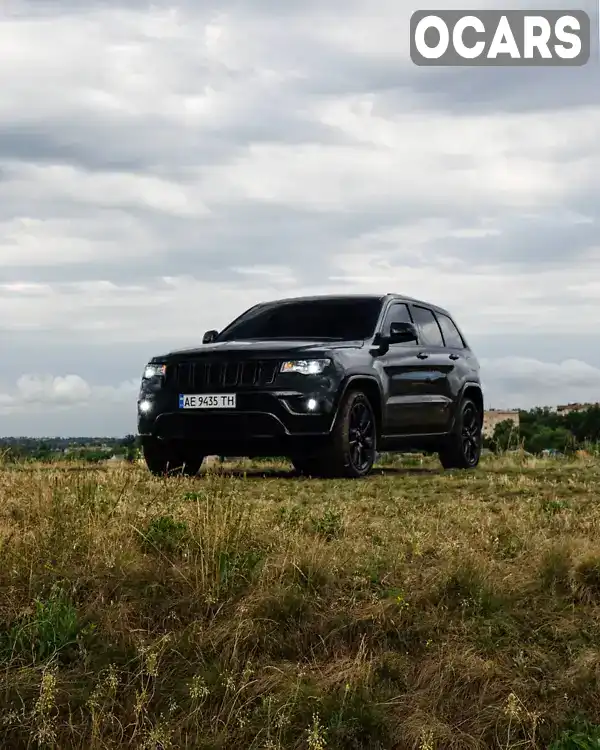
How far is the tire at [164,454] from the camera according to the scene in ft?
41.8

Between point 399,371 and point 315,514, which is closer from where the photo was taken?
point 315,514

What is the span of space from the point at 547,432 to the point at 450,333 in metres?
16.6

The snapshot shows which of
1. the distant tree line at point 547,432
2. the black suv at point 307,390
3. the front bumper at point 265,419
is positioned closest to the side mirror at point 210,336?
the black suv at point 307,390

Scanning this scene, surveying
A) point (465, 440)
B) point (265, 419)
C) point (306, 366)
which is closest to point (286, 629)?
point (265, 419)

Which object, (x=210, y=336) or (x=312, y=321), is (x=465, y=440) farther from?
(x=210, y=336)

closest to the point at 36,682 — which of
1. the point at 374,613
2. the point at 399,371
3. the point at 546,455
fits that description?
the point at 374,613

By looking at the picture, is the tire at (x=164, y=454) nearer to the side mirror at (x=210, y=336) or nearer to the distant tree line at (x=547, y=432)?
the side mirror at (x=210, y=336)

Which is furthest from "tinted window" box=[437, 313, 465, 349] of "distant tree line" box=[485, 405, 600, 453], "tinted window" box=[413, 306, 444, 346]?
"distant tree line" box=[485, 405, 600, 453]

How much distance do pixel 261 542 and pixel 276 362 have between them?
189 inches

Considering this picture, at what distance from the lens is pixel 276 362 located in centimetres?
1216

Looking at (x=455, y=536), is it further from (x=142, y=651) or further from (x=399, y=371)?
(x=399, y=371)

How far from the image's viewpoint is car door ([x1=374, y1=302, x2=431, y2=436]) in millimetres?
13312

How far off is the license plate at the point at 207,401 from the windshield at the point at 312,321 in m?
1.48

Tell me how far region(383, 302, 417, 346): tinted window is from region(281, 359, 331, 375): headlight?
156 cm
